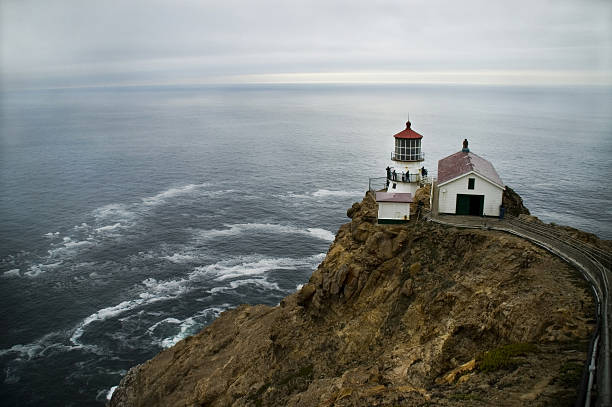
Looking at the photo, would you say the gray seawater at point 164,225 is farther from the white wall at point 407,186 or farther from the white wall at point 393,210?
the white wall at point 393,210

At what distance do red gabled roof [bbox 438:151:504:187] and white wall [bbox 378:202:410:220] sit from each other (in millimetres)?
3456

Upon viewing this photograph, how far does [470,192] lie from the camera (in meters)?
33.2

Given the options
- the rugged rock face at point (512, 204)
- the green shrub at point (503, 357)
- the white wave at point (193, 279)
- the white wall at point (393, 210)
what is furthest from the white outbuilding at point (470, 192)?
the white wave at point (193, 279)

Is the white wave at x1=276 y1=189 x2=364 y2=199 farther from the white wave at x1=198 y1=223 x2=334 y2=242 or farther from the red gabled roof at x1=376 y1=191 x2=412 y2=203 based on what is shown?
the red gabled roof at x1=376 y1=191 x2=412 y2=203

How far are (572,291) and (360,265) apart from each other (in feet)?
43.6

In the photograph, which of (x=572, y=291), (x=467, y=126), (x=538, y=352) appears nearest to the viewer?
(x=538, y=352)

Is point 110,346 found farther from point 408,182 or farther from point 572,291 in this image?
point 572,291

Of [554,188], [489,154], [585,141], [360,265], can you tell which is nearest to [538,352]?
[360,265]

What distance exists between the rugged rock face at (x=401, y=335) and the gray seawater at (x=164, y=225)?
27.4 feet

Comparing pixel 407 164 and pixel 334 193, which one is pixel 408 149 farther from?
pixel 334 193

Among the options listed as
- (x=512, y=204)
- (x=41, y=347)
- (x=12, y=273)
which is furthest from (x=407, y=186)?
(x=12, y=273)

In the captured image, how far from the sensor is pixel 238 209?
77.5 meters

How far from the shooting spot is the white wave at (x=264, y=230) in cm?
6600

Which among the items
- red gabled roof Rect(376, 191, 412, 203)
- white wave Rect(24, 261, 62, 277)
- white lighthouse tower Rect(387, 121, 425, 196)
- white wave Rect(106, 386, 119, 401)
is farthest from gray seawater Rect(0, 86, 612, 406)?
red gabled roof Rect(376, 191, 412, 203)
